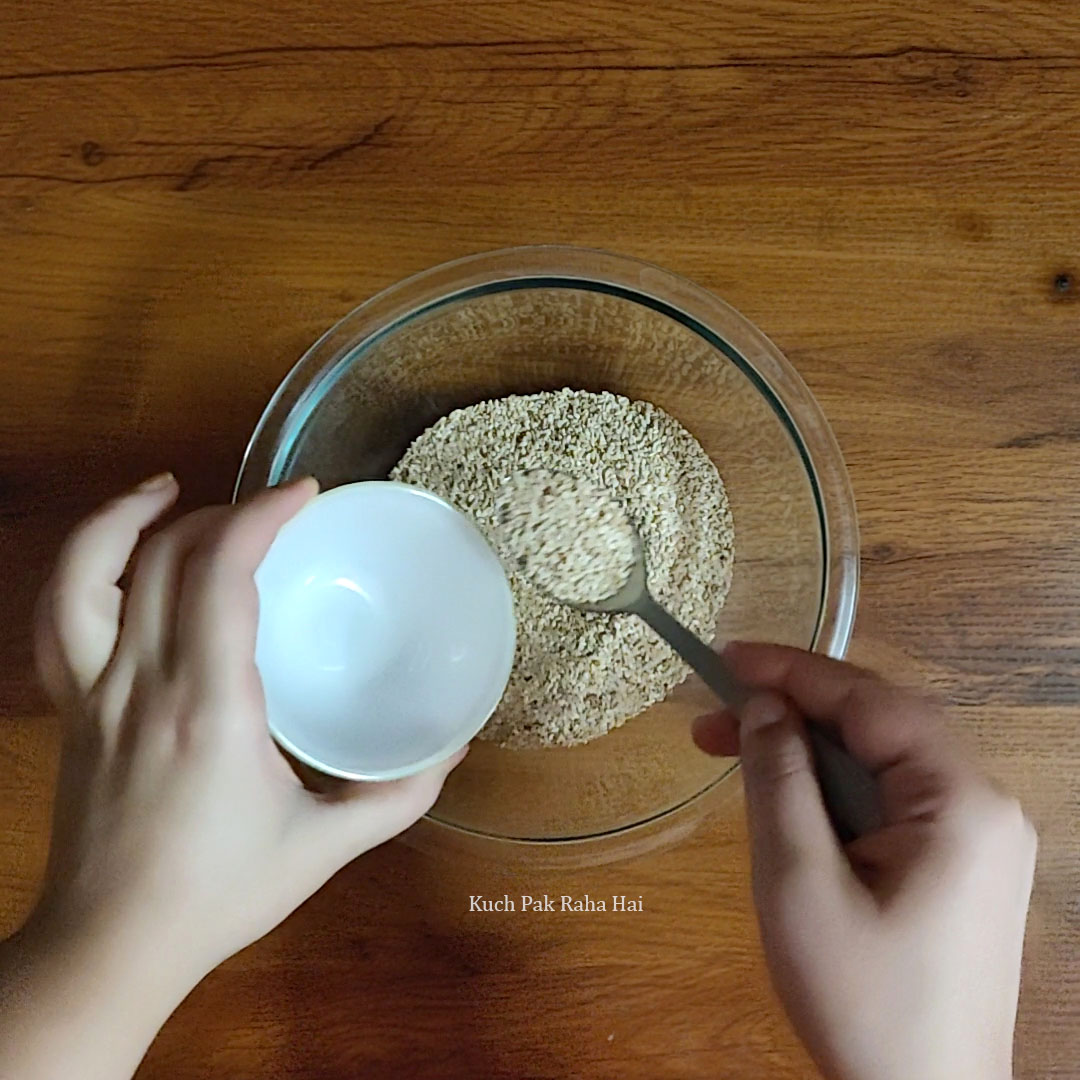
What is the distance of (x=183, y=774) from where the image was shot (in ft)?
1.87

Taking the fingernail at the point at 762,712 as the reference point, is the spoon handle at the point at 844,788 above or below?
below

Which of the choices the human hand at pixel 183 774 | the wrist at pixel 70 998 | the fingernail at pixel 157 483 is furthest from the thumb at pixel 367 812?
the fingernail at pixel 157 483

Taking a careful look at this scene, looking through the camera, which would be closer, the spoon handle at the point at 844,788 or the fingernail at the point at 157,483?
the spoon handle at the point at 844,788

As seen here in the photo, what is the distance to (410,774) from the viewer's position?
670mm

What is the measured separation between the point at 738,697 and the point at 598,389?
293 millimetres

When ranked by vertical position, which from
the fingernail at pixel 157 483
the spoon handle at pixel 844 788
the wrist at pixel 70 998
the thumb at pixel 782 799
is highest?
the fingernail at pixel 157 483

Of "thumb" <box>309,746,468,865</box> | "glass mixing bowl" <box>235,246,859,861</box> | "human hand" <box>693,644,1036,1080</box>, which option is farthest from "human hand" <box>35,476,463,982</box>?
"human hand" <box>693,644,1036,1080</box>

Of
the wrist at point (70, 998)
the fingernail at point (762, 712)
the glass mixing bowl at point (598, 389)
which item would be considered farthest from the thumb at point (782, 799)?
the wrist at point (70, 998)

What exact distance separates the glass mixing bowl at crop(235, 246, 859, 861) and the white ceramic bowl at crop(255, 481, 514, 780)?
64 millimetres

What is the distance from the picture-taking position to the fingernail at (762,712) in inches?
23.1

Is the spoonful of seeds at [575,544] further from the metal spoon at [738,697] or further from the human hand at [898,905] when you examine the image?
the human hand at [898,905]

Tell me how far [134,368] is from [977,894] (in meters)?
0.68

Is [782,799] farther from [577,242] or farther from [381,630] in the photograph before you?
[577,242]

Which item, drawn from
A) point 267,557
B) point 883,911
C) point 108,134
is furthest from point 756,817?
point 108,134
